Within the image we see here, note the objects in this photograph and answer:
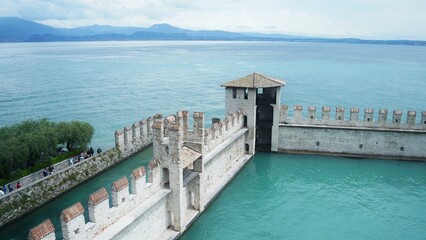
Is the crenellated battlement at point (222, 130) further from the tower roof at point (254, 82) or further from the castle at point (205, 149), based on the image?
the tower roof at point (254, 82)

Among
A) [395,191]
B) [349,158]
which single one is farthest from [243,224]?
[349,158]

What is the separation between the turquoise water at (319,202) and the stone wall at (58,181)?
860cm

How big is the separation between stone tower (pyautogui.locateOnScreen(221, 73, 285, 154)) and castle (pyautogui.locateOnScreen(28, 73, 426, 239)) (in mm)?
70

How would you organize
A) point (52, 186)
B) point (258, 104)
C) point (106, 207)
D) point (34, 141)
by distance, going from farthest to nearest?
point (258, 104) → point (34, 141) → point (52, 186) → point (106, 207)

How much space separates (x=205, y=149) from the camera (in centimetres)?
2045

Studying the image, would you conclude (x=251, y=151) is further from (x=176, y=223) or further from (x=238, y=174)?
(x=176, y=223)

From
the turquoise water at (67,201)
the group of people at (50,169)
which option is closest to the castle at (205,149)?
the turquoise water at (67,201)

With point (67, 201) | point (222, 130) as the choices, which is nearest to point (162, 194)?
point (67, 201)

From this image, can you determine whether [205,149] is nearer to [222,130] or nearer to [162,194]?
[222,130]

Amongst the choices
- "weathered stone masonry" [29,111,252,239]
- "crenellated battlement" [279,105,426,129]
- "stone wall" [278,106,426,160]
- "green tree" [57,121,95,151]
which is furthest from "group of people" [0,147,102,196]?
"crenellated battlement" [279,105,426,129]

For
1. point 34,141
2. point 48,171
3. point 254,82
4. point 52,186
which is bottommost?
point 52,186

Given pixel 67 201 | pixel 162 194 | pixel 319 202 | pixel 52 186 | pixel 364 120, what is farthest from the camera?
pixel 364 120

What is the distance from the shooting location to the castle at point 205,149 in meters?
13.2

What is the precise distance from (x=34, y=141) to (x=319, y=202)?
678 inches
